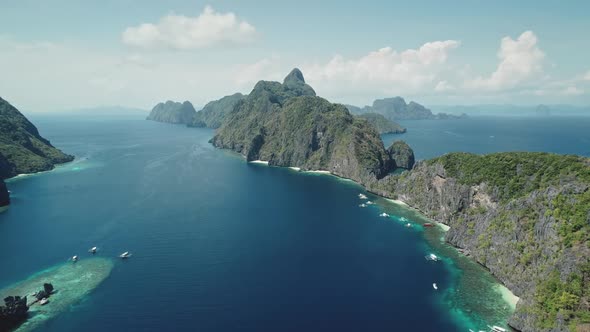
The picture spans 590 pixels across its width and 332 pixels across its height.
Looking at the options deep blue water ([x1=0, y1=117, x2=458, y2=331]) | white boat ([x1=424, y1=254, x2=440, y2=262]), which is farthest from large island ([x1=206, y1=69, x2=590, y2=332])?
deep blue water ([x1=0, y1=117, x2=458, y2=331])

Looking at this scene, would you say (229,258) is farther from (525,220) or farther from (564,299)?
(525,220)

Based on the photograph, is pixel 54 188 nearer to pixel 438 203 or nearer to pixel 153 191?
pixel 153 191

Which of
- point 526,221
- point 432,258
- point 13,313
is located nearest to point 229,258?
point 13,313

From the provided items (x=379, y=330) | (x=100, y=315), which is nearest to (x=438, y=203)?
(x=379, y=330)

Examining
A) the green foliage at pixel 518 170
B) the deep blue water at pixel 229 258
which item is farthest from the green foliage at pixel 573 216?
the deep blue water at pixel 229 258

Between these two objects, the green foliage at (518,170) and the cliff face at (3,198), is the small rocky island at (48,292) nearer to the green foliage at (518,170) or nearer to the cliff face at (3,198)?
the cliff face at (3,198)
